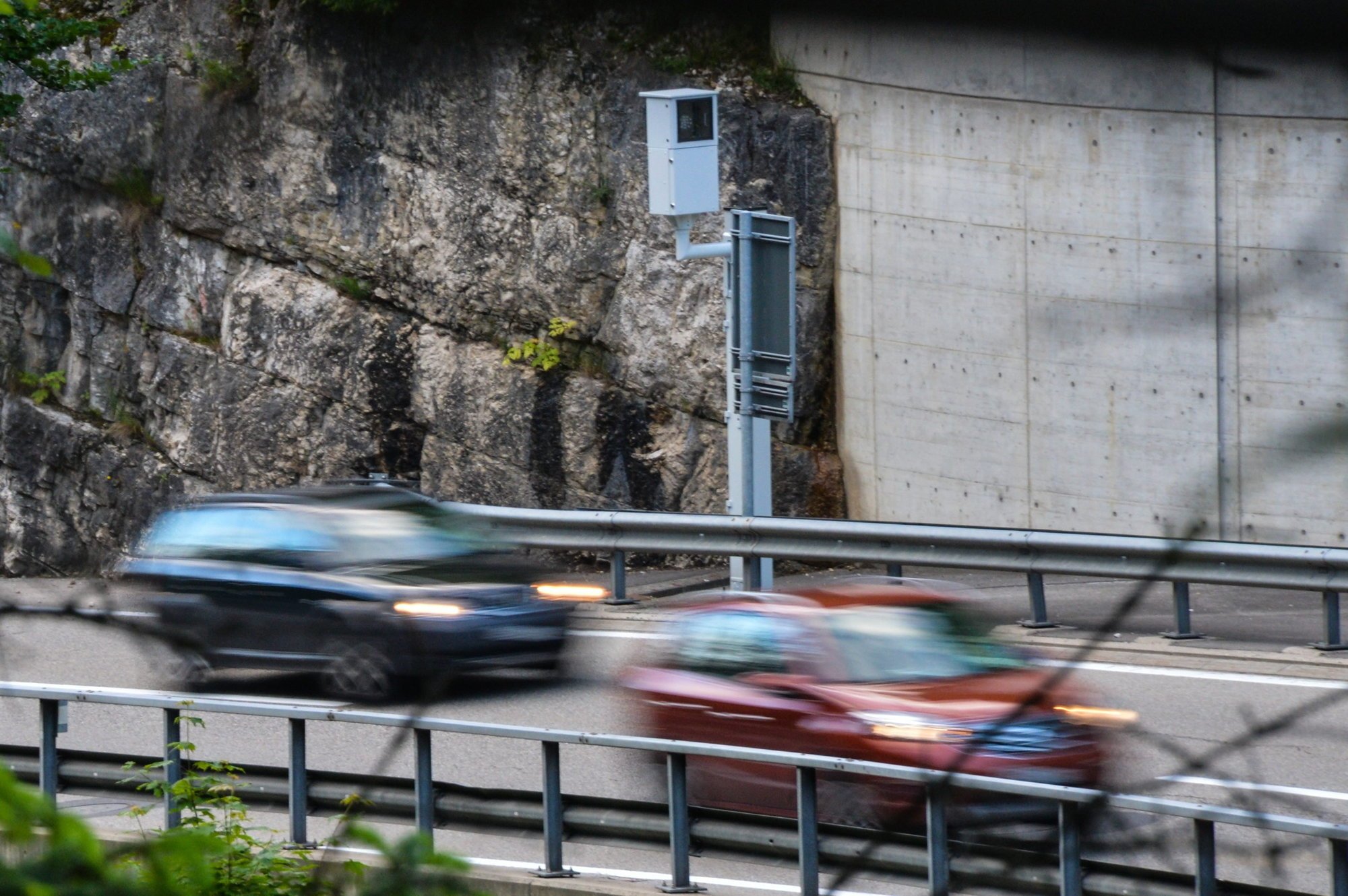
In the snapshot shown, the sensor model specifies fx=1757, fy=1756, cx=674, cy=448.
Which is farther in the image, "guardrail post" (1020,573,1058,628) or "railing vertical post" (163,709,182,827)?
"guardrail post" (1020,573,1058,628)

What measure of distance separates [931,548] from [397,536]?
4448mm

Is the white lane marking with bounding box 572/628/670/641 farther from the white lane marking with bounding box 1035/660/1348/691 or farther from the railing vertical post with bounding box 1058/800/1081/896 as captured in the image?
the railing vertical post with bounding box 1058/800/1081/896

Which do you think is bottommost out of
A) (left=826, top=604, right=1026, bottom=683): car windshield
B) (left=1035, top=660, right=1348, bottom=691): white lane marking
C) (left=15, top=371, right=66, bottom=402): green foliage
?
(left=1035, top=660, right=1348, bottom=691): white lane marking

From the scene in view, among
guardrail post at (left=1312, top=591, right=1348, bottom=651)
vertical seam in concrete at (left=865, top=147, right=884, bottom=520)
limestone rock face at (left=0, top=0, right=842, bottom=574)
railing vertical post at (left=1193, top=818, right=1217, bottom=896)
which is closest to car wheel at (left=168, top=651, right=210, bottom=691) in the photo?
limestone rock face at (left=0, top=0, right=842, bottom=574)

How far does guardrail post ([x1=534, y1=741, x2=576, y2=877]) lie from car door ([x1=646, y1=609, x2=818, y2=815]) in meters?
1.07

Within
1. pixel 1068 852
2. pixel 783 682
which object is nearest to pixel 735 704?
pixel 783 682

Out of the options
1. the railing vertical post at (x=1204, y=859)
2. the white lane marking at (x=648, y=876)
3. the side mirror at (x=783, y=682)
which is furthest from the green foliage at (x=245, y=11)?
the railing vertical post at (x=1204, y=859)

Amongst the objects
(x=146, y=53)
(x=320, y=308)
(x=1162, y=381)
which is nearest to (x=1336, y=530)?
(x=1162, y=381)

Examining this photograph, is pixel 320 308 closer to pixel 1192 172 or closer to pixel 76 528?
pixel 76 528

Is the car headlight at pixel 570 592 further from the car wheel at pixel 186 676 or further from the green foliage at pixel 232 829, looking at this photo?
the green foliage at pixel 232 829

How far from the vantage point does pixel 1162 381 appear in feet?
50.4

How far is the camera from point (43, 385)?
24.7 metres

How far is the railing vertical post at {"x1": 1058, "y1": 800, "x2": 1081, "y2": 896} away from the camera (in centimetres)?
649

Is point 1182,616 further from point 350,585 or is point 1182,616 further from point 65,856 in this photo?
point 65,856
